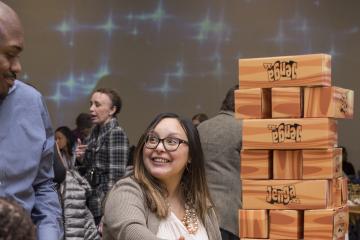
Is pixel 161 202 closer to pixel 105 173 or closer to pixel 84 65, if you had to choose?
pixel 105 173

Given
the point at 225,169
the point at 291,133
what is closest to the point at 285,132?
the point at 291,133

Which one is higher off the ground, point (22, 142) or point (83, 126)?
point (22, 142)

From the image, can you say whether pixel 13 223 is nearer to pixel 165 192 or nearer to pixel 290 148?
pixel 165 192

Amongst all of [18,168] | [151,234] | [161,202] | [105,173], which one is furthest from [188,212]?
[105,173]

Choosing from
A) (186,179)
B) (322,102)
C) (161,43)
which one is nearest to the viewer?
(186,179)

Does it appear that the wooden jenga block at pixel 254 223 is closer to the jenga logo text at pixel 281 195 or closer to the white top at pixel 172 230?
the jenga logo text at pixel 281 195

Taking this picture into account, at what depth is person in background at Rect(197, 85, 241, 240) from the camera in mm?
4637

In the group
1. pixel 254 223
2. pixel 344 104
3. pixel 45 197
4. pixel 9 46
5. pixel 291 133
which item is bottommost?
pixel 254 223

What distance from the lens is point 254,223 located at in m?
3.89

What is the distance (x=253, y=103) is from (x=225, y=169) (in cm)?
93

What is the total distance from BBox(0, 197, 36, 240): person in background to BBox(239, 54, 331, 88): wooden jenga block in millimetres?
2626

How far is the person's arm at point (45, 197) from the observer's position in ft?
6.41

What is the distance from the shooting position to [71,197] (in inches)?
135

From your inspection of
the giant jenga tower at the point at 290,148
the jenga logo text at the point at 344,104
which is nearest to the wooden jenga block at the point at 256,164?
the giant jenga tower at the point at 290,148
